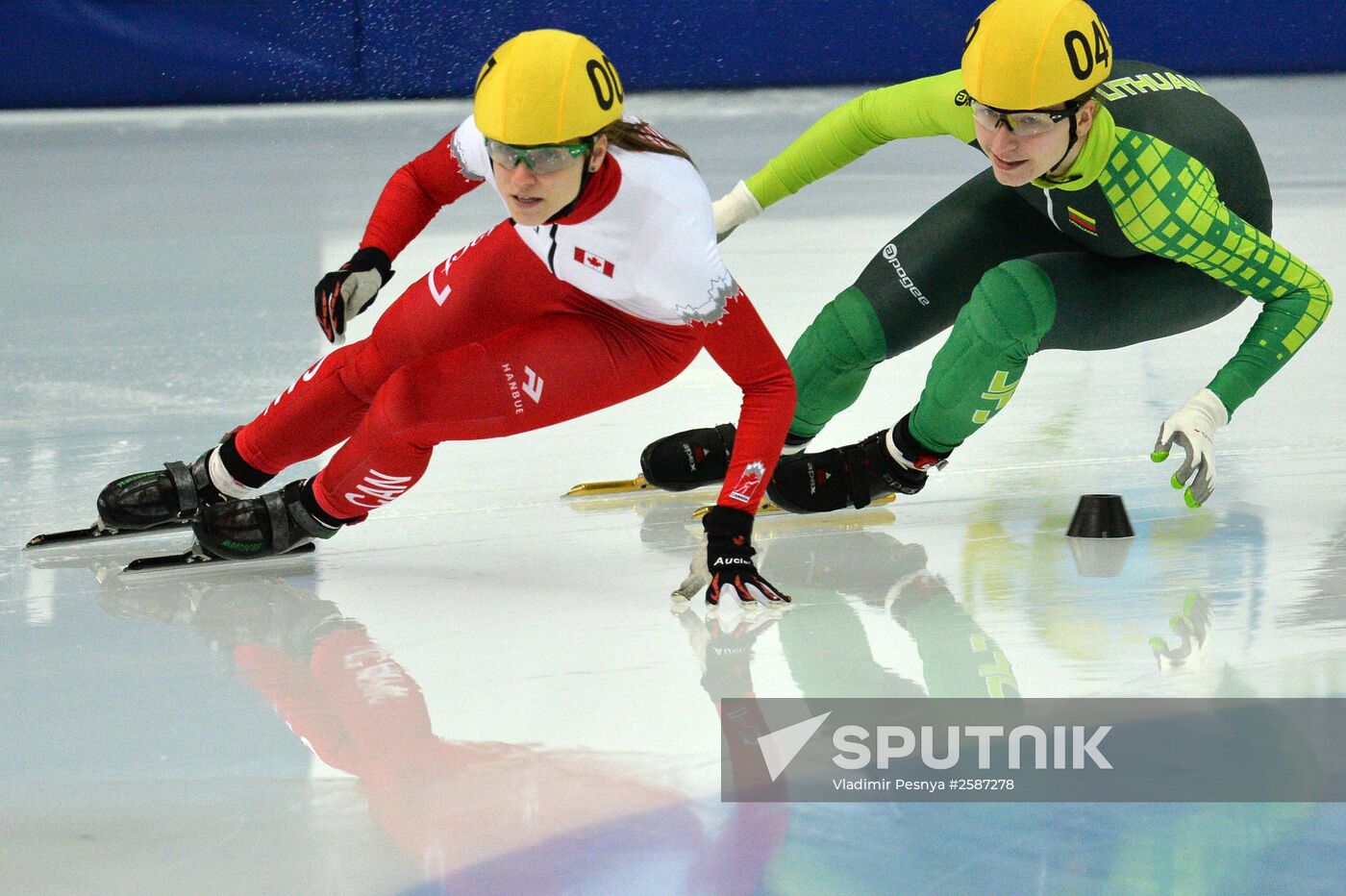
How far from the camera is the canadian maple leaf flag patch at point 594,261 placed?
2847 millimetres

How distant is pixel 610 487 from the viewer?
3.58 meters

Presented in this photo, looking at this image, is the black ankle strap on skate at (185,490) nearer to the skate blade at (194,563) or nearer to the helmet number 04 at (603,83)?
the skate blade at (194,563)

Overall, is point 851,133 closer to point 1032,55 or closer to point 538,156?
point 1032,55

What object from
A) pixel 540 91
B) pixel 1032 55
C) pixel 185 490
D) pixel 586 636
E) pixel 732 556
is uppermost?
pixel 1032 55

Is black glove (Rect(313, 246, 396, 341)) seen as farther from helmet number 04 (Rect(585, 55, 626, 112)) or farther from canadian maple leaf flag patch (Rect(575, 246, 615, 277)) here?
helmet number 04 (Rect(585, 55, 626, 112))

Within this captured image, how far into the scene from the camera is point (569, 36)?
2.57 metres

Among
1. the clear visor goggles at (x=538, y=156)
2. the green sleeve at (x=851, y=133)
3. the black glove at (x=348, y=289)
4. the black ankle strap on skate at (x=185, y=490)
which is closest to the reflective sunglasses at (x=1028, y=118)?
the green sleeve at (x=851, y=133)

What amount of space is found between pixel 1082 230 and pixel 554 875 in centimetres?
177

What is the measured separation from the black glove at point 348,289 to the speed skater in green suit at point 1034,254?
2.49ft

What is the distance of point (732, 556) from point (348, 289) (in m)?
0.83

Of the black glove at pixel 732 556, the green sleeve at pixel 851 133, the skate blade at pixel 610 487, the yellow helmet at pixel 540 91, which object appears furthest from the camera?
the skate blade at pixel 610 487

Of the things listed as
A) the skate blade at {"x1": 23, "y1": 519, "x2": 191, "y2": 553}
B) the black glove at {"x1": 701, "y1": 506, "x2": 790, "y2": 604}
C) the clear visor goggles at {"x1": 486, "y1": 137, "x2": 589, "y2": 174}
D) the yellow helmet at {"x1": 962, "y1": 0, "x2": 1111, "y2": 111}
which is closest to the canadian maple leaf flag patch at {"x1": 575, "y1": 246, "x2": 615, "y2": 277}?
the clear visor goggles at {"x1": 486, "y1": 137, "x2": 589, "y2": 174}

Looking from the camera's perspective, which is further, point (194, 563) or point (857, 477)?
point (857, 477)

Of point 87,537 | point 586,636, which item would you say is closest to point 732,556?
point 586,636
